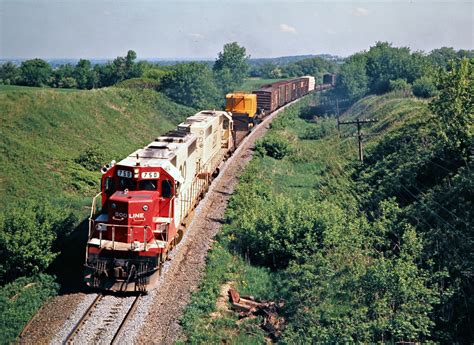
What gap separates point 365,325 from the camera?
37.9ft

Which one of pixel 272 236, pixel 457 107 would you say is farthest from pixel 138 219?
pixel 457 107

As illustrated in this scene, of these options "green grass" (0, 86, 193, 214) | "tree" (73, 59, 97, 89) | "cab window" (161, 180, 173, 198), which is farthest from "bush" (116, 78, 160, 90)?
"cab window" (161, 180, 173, 198)

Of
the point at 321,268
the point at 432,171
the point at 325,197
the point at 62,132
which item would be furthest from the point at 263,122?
the point at 321,268

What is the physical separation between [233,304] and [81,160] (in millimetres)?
18388

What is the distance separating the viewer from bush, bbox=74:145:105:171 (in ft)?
95.2

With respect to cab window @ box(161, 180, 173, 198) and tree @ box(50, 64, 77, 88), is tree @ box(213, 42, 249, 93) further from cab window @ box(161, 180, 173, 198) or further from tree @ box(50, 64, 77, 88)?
cab window @ box(161, 180, 173, 198)

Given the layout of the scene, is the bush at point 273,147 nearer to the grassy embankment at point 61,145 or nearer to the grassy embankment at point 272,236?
the grassy embankment at point 272,236

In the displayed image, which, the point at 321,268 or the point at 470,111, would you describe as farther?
the point at 470,111

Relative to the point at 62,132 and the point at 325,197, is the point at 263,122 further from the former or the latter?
the point at 325,197

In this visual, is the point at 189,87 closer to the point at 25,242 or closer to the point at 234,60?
the point at 234,60

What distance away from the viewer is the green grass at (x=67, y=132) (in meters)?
24.4

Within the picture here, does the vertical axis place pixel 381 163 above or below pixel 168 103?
below

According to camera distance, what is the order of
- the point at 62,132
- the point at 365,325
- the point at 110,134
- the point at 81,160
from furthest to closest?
the point at 110,134
the point at 62,132
the point at 81,160
the point at 365,325

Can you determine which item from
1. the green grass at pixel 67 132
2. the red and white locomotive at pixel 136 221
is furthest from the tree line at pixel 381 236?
the green grass at pixel 67 132
